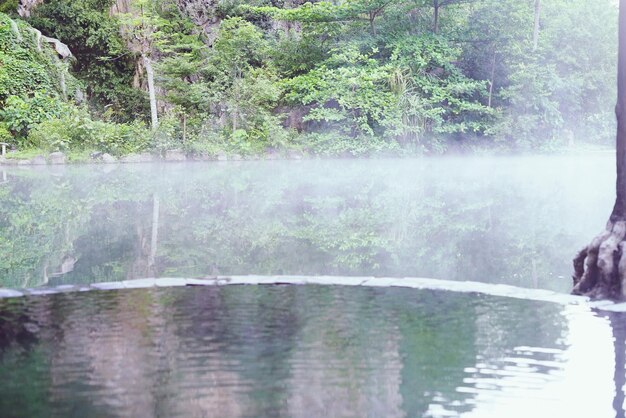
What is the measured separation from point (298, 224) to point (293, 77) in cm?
1535

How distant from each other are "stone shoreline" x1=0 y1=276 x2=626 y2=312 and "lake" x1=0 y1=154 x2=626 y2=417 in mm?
148

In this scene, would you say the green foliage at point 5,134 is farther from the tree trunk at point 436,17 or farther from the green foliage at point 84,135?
the tree trunk at point 436,17

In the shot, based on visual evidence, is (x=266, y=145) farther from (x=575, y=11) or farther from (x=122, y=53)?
(x=575, y=11)

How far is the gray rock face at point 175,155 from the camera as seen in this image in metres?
20.9

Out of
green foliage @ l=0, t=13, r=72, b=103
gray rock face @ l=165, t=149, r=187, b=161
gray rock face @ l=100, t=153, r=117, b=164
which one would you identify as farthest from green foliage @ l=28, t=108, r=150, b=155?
green foliage @ l=0, t=13, r=72, b=103

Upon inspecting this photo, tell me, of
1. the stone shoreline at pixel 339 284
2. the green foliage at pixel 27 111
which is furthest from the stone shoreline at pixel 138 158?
the stone shoreline at pixel 339 284

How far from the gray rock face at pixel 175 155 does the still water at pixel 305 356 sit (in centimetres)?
1608

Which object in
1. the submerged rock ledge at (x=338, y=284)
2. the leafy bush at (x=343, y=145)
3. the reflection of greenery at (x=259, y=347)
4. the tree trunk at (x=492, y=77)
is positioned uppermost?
the tree trunk at (x=492, y=77)

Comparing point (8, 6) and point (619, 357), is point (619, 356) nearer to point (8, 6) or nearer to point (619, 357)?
point (619, 357)

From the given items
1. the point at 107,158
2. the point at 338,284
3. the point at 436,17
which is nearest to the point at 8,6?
the point at 107,158

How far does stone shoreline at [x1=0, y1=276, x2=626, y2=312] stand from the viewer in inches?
199

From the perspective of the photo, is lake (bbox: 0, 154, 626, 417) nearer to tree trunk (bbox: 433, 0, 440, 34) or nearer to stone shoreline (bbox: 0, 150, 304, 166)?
stone shoreline (bbox: 0, 150, 304, 166)

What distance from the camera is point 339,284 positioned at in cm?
552

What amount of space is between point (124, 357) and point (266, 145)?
18.5 metres
